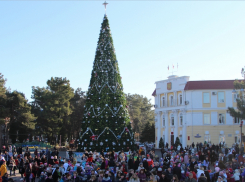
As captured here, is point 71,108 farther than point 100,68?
Yes

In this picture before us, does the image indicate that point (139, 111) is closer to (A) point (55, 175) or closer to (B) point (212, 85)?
(B) point (212, 85)

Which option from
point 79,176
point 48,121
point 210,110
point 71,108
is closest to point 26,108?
point 48,121

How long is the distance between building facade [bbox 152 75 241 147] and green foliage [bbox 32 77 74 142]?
62.4ft

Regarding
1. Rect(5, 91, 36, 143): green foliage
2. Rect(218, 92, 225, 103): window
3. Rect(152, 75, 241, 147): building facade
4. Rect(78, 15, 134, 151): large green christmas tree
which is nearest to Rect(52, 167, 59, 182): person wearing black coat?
Rect(78, 15, 134, 151): large green christmas tree

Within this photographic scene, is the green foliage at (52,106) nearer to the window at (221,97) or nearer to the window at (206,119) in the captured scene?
the window at (206,119)

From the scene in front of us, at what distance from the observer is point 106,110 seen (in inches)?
1139

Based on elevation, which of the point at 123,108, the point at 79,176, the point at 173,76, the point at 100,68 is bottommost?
the point at 79,176

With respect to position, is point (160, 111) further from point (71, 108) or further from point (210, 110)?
point (71, 108)

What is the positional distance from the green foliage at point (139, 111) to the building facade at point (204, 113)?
3316 centimetres

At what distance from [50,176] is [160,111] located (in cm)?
4448

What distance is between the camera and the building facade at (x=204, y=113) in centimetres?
5162

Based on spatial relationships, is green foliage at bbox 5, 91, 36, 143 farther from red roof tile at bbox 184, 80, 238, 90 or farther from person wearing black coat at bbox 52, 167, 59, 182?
person wearing black coat at bbox 52, 167, 59, 182

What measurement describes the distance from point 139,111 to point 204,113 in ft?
137

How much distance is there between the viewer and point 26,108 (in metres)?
50.6
